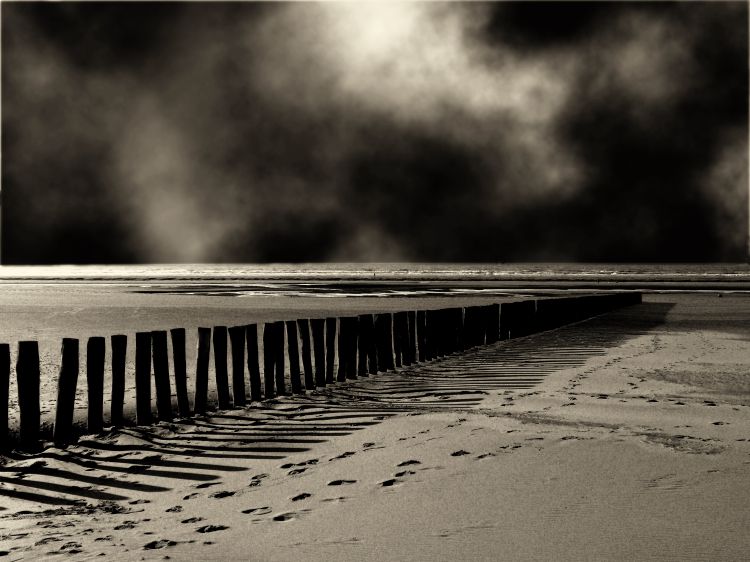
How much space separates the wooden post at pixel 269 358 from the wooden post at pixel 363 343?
6.54 ft

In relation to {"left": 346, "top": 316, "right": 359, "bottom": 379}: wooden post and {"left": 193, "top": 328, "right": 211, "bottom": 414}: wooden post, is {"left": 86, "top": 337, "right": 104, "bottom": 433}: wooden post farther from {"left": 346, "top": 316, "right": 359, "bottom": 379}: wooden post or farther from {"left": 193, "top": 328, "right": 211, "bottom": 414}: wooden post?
{"left": 346, "top": 316, "right": 359, "bottom": 379}: wooden post

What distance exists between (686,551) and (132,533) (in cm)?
302

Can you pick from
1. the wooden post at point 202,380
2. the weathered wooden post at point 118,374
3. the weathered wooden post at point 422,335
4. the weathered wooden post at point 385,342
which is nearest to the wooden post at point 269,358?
the wooden post at point 202,380

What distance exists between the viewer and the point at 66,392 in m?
7.87

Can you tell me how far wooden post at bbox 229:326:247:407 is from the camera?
980 centimetres

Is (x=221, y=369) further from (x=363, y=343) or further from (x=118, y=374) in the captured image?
(x=363, y=343)

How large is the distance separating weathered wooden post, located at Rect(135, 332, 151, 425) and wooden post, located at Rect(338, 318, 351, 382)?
11.6 feet

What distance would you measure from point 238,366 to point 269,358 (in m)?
0.74

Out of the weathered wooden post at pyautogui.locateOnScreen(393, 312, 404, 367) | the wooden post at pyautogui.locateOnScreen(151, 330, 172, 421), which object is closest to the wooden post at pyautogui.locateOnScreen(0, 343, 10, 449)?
the wooden post at pyautogui.locateOnScreen(151, 330, 172, 421)

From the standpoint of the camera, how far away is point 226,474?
6.56 meters

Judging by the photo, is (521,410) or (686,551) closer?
(686,551)

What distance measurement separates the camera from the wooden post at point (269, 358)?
10.3m

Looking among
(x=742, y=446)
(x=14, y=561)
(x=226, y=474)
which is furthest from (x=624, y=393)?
(x=14, y=561)

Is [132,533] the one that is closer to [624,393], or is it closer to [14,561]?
[14,561]
